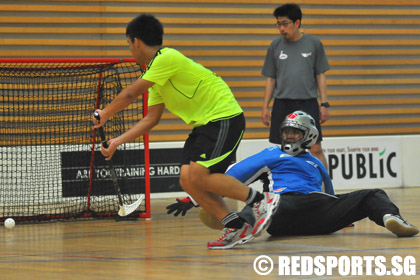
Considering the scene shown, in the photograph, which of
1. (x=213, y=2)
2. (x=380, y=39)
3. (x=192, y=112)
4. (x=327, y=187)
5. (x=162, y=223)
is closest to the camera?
(x=192, y=112)

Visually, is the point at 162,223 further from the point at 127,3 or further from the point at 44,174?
the point at 127,3

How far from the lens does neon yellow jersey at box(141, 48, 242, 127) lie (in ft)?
16.4

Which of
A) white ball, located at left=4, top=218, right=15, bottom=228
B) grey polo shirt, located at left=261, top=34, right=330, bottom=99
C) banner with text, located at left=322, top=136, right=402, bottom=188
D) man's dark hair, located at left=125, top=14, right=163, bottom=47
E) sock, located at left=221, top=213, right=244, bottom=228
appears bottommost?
banner with text, located at left=322, top=136, right=402, bottom=188

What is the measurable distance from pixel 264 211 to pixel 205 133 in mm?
616

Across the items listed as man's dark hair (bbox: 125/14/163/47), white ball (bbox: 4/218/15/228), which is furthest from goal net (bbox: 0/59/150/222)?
man's dark hair (bbox: 125/14/163/47)

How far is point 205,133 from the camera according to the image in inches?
195

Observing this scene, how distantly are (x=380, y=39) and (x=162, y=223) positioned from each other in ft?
19.4

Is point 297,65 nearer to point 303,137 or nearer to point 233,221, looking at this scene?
point 303,137

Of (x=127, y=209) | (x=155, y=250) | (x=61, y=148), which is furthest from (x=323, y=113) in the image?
(x=155, y=250)

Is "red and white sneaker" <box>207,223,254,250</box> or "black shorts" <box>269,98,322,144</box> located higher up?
"black shorts" <box>269,98,322,144</box>

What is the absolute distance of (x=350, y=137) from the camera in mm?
10938

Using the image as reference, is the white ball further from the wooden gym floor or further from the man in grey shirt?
the man in grey shirt

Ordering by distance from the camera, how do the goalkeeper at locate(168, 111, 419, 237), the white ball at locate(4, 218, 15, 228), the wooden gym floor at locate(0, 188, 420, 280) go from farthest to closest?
the white ball at locate(4, 218, 15, 228) < the goalkeeper at locate(168, 111, 419, 237) < the wooden gym floor at locate(0, 188, 420, 280)

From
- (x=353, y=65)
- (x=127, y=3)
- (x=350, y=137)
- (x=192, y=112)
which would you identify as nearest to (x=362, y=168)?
(x=350, y=137)
